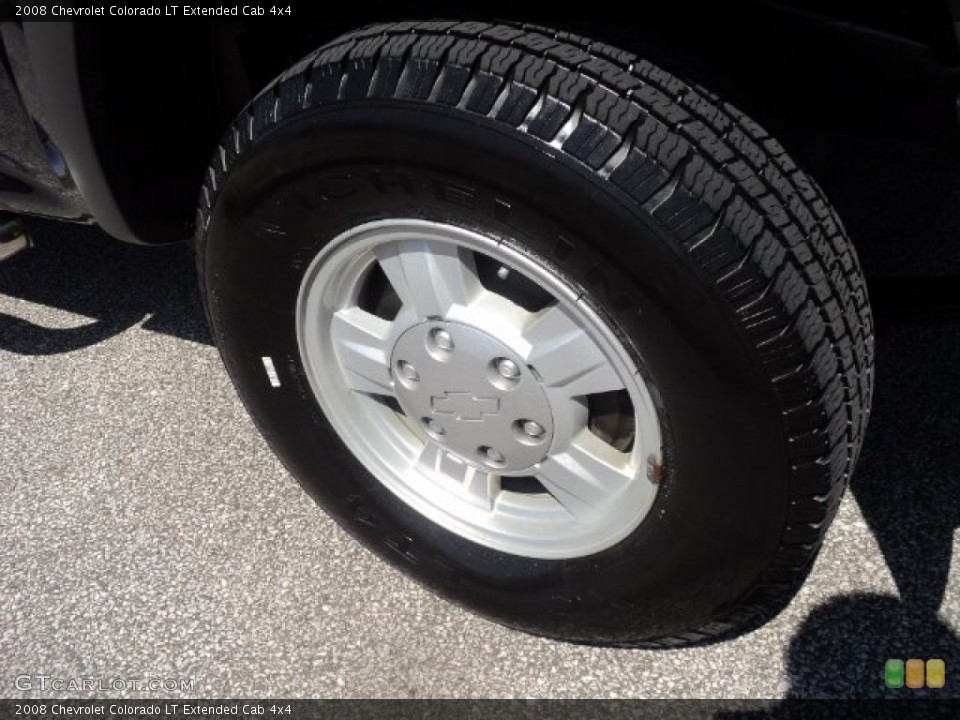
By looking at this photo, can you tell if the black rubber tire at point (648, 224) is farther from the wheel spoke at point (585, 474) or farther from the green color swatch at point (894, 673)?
the green color swatch at point (894, 673)

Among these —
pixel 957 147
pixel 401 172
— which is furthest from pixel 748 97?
pixel 401 172

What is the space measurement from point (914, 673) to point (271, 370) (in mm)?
1252

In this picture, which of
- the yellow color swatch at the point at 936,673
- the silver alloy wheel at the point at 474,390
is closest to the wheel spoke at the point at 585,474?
the silver alloy wheel at the point at 474,390

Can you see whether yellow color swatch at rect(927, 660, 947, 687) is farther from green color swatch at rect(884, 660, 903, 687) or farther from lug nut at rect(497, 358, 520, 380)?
lug nut at rect(497, 358, 520, 380)

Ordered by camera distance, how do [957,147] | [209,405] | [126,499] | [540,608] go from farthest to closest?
[209,405], [126,499], [540,608], [957,147]

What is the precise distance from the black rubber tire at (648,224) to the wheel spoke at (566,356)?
0.10m

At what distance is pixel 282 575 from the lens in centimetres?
187

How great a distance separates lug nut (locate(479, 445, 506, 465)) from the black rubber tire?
25cm

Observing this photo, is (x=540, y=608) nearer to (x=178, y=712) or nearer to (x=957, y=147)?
(x=178, y=712)

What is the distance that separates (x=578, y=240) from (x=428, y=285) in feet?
1.08

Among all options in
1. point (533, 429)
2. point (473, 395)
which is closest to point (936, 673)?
point (533, 429)

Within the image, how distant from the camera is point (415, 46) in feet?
4.31

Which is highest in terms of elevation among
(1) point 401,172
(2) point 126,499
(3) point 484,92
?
(3) point 484,92

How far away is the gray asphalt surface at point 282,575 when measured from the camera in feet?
5.45
